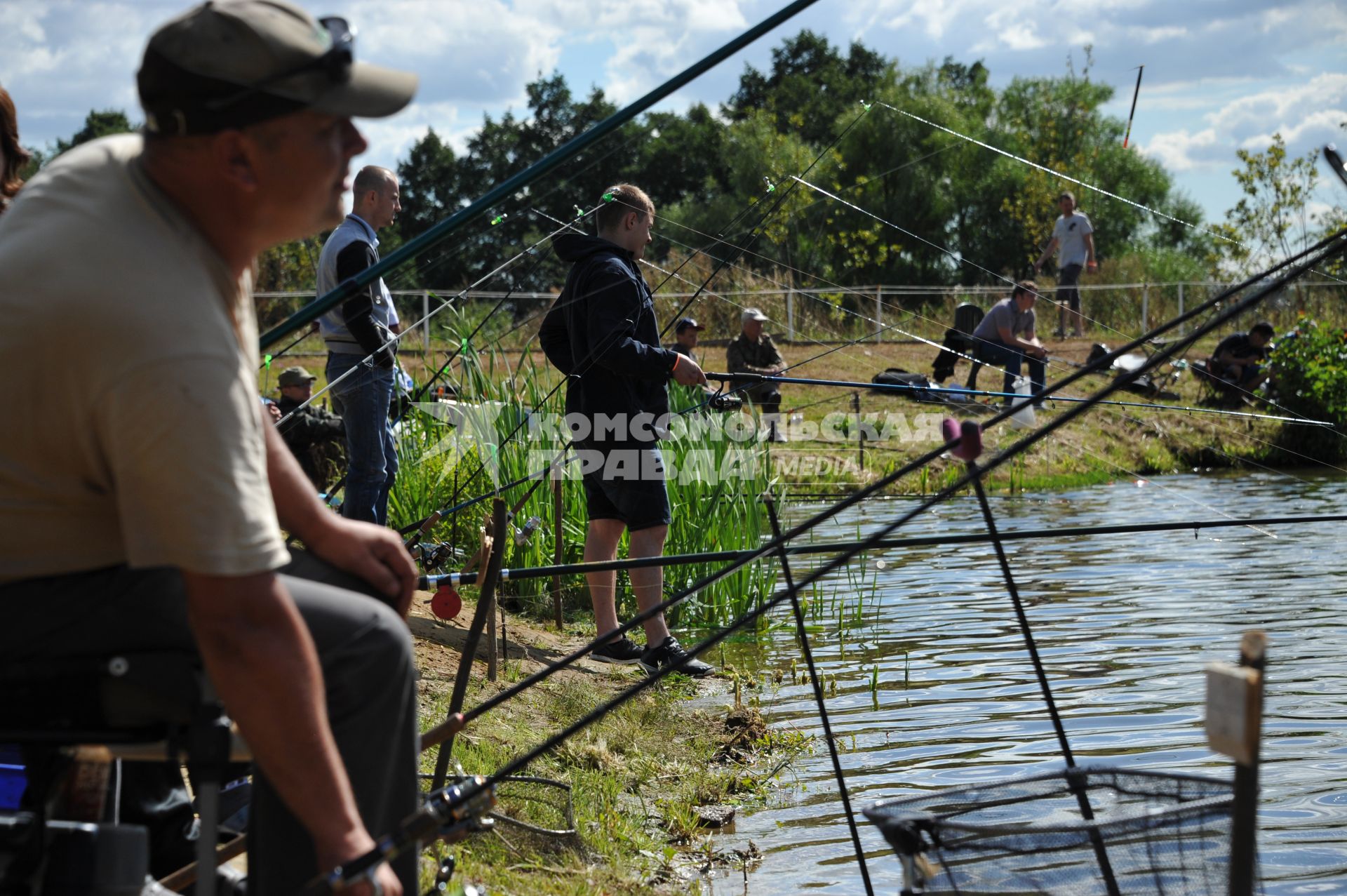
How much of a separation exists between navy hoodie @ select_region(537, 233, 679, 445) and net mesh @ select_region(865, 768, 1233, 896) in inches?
117

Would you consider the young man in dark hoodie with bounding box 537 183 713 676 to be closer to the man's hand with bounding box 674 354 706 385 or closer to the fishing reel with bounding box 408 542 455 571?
the man's hand with bounding box 674 354 706 385

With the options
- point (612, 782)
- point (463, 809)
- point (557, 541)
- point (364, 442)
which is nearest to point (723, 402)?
point (557, 541)

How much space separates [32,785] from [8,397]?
0.45 m

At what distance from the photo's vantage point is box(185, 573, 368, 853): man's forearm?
1451mm

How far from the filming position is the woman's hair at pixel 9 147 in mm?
2840

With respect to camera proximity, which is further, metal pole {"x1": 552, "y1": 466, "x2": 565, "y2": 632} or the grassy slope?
metal pole {"x1": 552, "y1": 466, "x2": 565, "y2": 632}

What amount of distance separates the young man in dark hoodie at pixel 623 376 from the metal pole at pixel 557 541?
114 centimetres

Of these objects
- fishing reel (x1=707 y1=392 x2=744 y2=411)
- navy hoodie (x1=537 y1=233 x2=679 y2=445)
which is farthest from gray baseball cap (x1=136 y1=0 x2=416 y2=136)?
fishing reel (x1=707 y1=392 x2=744 y2=411)

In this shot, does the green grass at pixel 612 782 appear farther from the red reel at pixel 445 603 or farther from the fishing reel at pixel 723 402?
the fishing reel at pixel 723 402

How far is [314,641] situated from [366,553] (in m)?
0.25

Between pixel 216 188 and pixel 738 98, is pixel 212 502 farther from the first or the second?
pixel 738 98

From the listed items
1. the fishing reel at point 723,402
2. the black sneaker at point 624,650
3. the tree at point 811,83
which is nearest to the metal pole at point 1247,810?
the black sneaker at point 624,650

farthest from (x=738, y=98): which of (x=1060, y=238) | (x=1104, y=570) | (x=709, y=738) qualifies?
(x=709, y=738)

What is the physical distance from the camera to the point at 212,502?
4.64 feet
